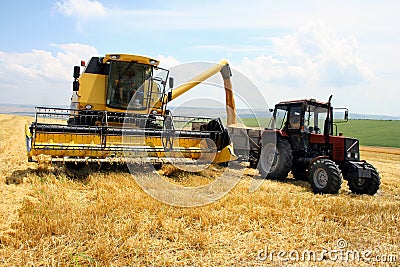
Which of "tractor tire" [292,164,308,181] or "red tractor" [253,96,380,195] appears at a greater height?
"red tractor" [253,96,380,195]

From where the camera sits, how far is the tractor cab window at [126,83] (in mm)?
8438

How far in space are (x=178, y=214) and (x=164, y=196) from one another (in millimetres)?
844

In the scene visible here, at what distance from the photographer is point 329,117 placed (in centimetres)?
793

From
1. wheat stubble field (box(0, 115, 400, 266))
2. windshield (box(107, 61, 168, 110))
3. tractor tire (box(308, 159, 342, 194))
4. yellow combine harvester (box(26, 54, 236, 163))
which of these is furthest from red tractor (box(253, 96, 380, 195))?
windshield (box(107, 61, 168, 110))

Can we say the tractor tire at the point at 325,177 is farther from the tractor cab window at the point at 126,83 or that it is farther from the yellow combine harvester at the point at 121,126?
the tractor cab window at the point at 126,83

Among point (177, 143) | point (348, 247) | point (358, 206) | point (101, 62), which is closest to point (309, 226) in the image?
point (348, 247)

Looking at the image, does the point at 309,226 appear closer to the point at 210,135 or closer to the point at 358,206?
the point at 358,206

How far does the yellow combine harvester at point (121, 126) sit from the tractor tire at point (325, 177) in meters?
1.65

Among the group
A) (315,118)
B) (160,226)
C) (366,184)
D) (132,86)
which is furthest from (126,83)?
(366,184)

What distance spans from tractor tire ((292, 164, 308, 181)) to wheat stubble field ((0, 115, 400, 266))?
8.14ft

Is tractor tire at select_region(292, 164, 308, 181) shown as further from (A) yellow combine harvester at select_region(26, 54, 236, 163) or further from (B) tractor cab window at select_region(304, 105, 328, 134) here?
(A) yellow combine harvester at select_region(26, 54, 236, 163)

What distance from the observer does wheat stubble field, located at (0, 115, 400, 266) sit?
3175mm

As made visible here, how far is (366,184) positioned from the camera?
7035 mm

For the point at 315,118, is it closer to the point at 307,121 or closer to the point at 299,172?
the point at 307,121
